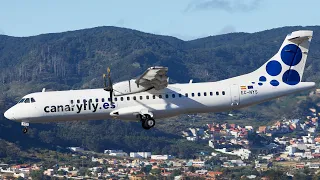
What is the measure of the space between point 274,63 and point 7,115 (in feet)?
70.1

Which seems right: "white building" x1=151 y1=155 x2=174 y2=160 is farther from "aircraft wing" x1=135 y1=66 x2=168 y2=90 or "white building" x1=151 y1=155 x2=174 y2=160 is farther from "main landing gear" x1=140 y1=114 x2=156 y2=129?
"aircraft wing" x1=135 y1=66 x2=168 y2=90

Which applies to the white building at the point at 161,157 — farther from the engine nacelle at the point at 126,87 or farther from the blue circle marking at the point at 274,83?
the engine nacelle at the point at 126,87

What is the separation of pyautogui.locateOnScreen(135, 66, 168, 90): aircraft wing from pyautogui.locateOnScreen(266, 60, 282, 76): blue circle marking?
8.96 metres

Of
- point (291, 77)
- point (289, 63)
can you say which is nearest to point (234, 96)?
point (291, 77)

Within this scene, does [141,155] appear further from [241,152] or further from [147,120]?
[147,120]

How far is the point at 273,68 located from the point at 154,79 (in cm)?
1060

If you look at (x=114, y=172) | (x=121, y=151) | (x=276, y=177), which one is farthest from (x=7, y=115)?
(x=121, y=151)

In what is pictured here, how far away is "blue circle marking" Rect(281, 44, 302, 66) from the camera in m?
60.7

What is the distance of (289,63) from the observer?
60.6 meters

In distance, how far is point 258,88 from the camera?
59375 millimetres

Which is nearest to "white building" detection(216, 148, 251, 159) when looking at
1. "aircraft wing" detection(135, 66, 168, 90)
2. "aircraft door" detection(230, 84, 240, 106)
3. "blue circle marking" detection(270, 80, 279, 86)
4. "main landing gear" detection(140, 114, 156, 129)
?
"blue circle marking" detection(270, 80, 279, 86)

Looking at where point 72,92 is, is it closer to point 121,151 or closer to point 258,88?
point 258,88

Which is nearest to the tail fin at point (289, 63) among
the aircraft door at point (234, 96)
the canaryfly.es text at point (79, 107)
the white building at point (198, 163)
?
the aircraft door at point (234, 96)

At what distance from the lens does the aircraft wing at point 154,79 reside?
177 ft
